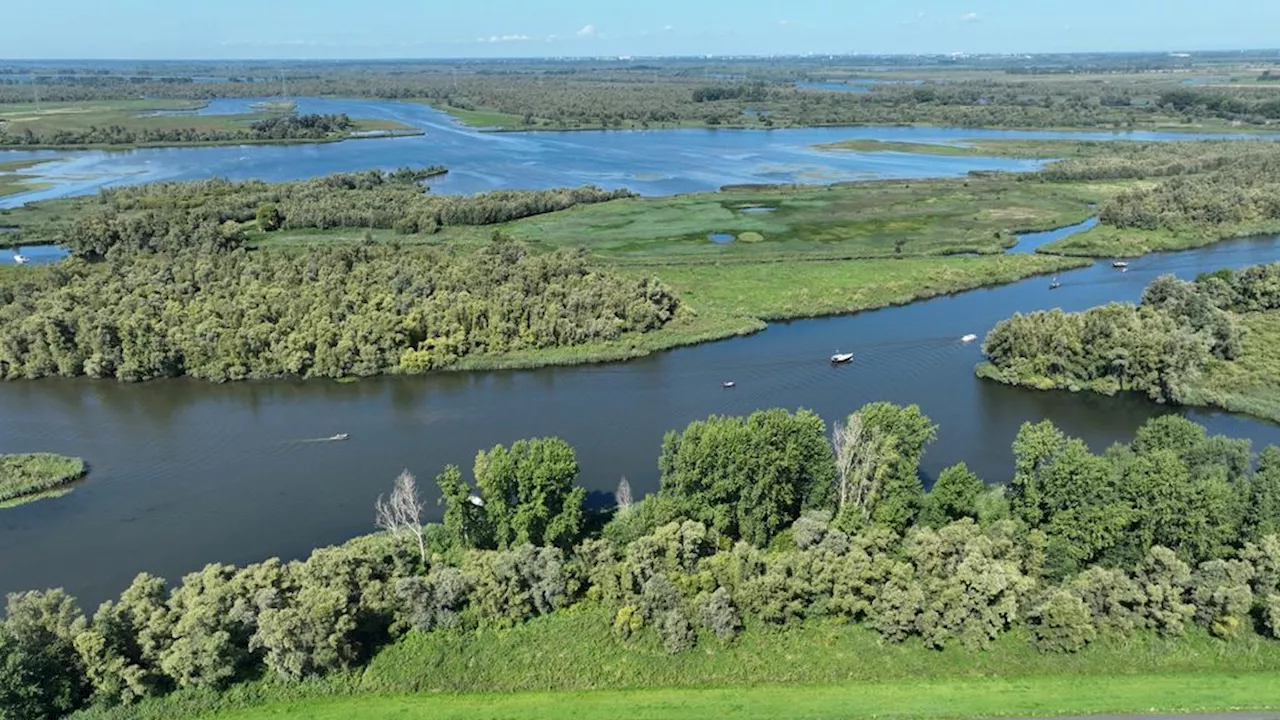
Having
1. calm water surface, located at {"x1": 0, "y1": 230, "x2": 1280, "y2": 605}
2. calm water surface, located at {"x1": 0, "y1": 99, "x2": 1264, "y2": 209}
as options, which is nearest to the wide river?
calm water surface, located at {"x1": 0, "y1": 230, "x2": 1280, "y2": 605}

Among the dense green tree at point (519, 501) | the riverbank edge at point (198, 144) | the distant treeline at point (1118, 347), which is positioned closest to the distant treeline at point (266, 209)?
the dense green tree at point (519, 501)

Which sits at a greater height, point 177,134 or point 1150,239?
point 177,134

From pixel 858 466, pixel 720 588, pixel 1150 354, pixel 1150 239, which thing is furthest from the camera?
pixel 1150 239

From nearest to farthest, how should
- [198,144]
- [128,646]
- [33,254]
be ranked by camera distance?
[128,646] < [33,254] < [198,144]

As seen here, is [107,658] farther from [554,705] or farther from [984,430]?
[984,430]

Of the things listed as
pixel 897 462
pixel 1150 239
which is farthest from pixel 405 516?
pixel 1150 239

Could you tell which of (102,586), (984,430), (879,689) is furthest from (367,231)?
(879,689)

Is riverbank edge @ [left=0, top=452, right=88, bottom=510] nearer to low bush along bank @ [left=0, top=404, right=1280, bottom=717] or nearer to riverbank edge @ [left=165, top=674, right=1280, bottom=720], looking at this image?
low bush along bank @ [left=0, top=404, right=1280, bottom=717]

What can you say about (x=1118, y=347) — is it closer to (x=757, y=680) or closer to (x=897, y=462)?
(x=897, y=462)
